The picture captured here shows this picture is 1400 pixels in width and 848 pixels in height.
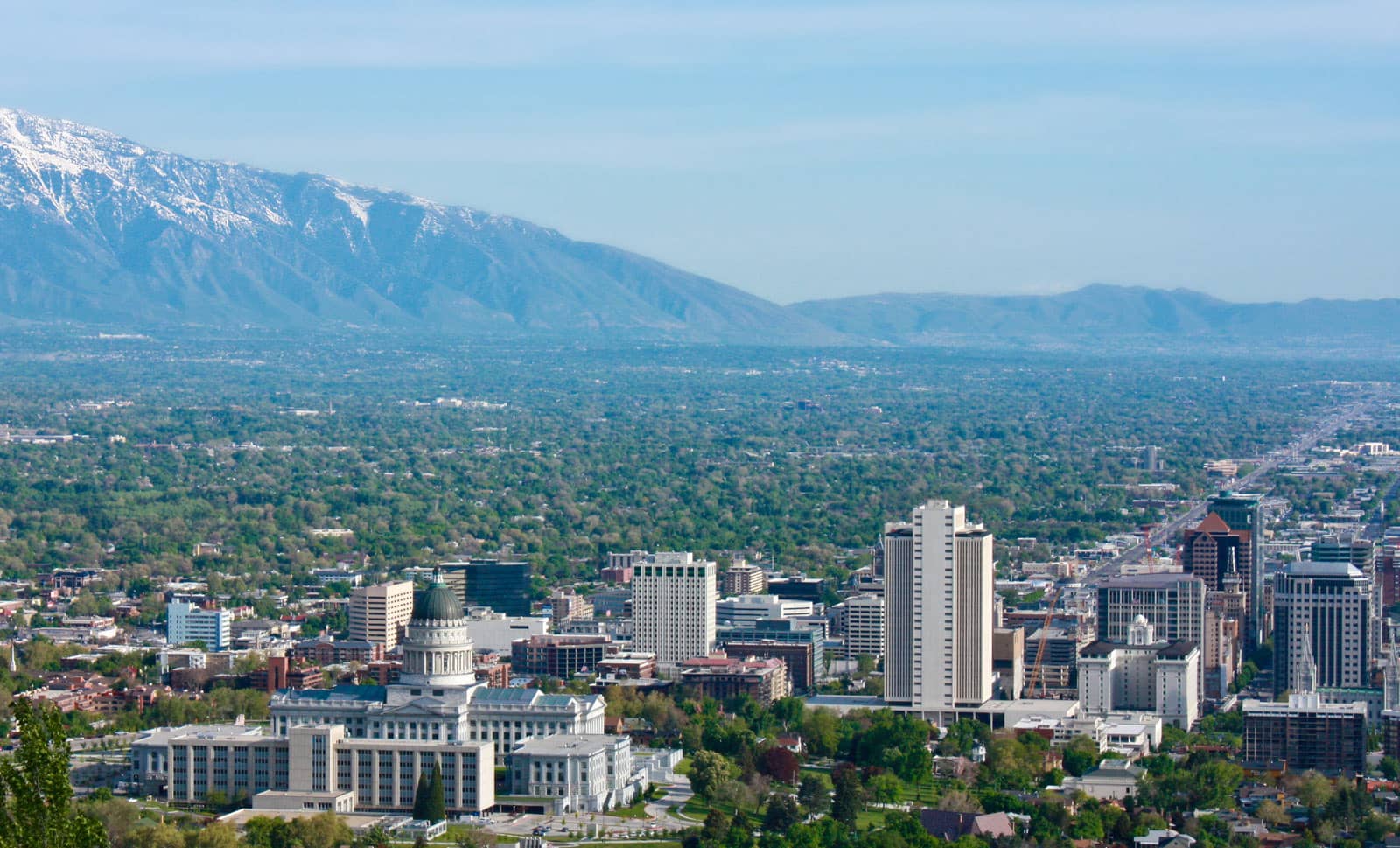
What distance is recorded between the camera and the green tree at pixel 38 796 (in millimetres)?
26625

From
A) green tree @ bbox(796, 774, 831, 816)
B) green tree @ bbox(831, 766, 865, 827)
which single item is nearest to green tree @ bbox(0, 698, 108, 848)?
green tree @ bbox(831, 766, 865, 827)

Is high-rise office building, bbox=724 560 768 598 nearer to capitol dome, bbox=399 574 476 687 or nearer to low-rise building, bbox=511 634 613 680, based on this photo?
low-rise building, bbox=511 634 613 680

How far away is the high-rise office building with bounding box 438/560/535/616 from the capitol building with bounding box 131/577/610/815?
24.3 metres

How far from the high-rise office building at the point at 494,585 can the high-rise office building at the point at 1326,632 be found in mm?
21705

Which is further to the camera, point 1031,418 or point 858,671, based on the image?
point 1031,418

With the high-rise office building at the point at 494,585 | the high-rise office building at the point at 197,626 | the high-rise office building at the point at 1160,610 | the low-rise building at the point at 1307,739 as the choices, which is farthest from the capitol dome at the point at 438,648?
the high-rise office building at the point at 494,585

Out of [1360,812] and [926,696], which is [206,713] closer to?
[926,696]

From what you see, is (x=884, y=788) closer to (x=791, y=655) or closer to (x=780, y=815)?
(x=780, y=815)

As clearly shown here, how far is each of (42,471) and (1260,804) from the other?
96.9 metres

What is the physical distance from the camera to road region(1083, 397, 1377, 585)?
9731cm

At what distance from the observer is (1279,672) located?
70312 mm

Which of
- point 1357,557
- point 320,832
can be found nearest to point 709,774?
point 320,832

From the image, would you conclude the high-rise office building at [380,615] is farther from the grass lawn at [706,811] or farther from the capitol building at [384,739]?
the grass lawn at [706,811]

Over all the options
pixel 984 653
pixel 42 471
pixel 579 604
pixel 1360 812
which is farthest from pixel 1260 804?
pixel 42 471
